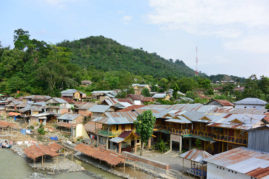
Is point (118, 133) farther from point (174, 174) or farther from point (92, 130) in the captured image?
point (174, 174)

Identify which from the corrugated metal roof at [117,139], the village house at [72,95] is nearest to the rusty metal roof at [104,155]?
the corrugated metal roof at [117,139]

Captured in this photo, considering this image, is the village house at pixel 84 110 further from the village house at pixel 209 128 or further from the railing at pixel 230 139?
the railing at pixel 230 139

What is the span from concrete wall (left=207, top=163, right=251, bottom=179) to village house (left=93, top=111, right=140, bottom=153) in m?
10.7

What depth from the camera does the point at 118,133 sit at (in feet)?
91.2

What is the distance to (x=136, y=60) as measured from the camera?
134750 millimetres

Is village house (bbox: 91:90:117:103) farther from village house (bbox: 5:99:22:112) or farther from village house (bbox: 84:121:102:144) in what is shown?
village house (bbox: 84:121:102:144)

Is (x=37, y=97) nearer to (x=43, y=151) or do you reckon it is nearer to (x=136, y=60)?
(x=43, y=151)

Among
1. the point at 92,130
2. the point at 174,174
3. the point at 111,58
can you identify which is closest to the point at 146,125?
the point at 174,174

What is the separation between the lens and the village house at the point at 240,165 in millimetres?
14531

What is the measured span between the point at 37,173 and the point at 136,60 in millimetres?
116478

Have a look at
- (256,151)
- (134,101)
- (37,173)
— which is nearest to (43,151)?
(37,173)

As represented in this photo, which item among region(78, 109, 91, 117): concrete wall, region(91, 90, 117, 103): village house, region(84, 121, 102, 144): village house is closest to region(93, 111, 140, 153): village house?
region(84, 121, 102, 144): village house

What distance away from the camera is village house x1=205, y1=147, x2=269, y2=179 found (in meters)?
14.5

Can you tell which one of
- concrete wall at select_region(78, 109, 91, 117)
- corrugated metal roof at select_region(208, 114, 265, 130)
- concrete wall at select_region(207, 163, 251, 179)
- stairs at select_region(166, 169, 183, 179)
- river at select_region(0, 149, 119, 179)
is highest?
corrugated metal roof at select_region(208, 114, 265, 130)
